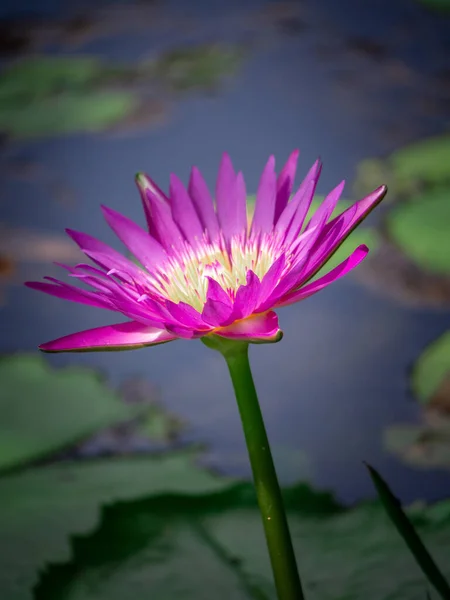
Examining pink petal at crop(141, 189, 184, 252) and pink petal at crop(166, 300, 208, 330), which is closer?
pink petal at crop(166, 300, 208, 330)

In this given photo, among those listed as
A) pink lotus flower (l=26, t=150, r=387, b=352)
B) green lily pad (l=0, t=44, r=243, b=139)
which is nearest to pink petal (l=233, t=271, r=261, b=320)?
pink lotus flower (l=26, t=150, r=387, b=352)

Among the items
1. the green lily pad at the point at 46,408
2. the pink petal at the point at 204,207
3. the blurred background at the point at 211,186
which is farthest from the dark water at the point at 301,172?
the pink petal at the point at 204,207

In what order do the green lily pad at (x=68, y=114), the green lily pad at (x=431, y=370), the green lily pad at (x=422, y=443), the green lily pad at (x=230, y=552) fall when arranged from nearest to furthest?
1. the green lily pad at (x=230, y=552)
2. the green lily pad at (x=422, y=443)
3. the green lily pad at (x=431, y=370)
4. the green lily pad at (x=68, y=114)

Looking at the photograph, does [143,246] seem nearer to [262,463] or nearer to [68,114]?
[262,463]

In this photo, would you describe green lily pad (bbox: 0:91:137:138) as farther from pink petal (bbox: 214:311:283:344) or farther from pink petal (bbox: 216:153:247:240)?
pink petal (bbox: 214:311:283:344)

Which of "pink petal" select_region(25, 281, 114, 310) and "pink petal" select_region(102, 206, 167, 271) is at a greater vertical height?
"pink petal" select_region(102, 206, 167, 271)

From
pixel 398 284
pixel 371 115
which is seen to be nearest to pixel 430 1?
pixel 371 115

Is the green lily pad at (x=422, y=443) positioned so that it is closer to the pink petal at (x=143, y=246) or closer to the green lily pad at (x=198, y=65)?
the pink petal at (x=143, y=246)
